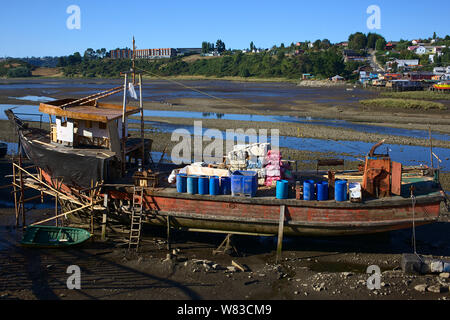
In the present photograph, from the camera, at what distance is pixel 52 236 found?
51.7ft

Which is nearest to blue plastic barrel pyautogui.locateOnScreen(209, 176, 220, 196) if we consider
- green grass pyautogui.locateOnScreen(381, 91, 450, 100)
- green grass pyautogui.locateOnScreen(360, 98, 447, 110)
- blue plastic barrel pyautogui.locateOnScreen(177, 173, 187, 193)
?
blue plastic barrel pyautogui.locateOnScreen(177, 173, 187, 193)

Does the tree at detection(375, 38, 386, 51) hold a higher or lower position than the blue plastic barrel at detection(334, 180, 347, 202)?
higher

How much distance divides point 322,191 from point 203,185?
4.18m

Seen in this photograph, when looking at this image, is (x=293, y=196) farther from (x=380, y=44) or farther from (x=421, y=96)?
(x=380, y=44)

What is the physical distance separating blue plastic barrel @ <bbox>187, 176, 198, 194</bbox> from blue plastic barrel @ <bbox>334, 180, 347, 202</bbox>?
16.1 ft

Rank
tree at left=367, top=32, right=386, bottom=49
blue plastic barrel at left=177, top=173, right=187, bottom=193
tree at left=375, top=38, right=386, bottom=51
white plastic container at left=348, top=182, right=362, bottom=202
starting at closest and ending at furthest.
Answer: white plastic container at left=348, top=182, right=362, bottom=202
blue plastic barrel at left=177, top=173, right=187, bottom=193
tree at left=375, top=38, right=386, bottom=51
tree at left=367, top=32, right=386, bottom=49

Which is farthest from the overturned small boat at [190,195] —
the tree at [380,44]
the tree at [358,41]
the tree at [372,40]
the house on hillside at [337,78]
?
the tree at [372,40]

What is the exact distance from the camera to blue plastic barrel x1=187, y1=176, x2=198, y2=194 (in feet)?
49.7

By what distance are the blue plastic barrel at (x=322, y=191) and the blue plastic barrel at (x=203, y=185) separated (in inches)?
155

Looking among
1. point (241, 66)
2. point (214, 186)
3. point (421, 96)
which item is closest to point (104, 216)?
point (214, 186)

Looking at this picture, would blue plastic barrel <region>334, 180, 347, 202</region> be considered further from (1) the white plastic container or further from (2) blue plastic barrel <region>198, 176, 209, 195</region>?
(2) blue plastic barrel <region>198, 176, 209, 195</region>

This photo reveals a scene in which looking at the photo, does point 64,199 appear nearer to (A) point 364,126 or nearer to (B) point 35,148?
(B) point 35,148
